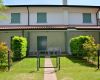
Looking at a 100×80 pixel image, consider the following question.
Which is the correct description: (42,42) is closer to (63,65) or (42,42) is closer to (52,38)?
(52,38)

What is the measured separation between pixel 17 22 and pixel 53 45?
5594 millimetres

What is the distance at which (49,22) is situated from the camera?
123ft

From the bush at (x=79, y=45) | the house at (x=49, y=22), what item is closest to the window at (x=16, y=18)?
the house at (x=49, y=22)

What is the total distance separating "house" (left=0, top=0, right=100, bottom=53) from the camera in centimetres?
3484

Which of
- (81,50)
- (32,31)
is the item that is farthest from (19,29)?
(81,50)

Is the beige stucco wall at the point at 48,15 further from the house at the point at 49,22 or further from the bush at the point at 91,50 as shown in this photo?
the bush at the point at 91,50

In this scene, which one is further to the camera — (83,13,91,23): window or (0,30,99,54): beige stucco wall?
(83,13,91,23): window

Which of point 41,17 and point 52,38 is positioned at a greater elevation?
point 41,17

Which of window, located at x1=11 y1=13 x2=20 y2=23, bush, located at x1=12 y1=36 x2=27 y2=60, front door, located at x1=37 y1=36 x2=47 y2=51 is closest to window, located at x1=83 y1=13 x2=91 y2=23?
front door, located at x1=37 y1=36 x2=47 y2=51

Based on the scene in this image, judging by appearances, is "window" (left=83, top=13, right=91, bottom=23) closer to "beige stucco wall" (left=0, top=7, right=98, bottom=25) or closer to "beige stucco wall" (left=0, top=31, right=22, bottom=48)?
"beige stucco wall" (left=0, top=7, right=98, bottom=25)

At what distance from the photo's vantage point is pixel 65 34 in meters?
34.6

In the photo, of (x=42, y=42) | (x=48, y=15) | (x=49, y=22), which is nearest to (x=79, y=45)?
(x=42, y=42)

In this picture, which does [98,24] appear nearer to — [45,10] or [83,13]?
[83,13]

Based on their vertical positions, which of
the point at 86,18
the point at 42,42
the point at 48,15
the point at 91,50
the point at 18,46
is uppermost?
the point at 48,15
